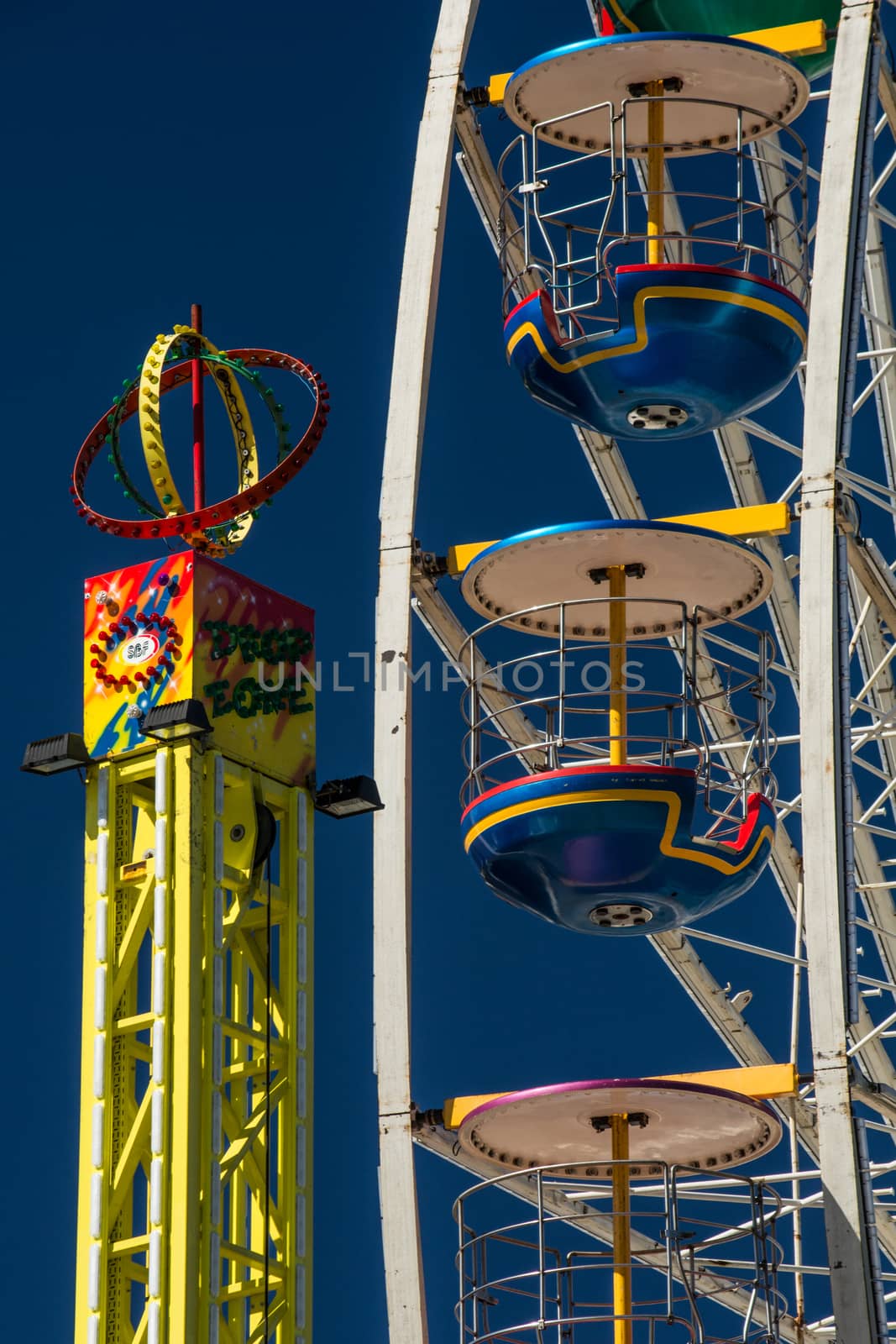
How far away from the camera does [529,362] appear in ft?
78.4

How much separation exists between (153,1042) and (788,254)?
12314 mm

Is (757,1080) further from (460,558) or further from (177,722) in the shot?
(460,558)

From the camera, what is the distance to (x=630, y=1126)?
21.7 metres

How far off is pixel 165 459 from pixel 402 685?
2825mm

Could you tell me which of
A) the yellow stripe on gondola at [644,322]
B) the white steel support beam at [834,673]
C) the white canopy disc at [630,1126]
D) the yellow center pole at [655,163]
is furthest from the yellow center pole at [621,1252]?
the yellow center pole at [655,163]

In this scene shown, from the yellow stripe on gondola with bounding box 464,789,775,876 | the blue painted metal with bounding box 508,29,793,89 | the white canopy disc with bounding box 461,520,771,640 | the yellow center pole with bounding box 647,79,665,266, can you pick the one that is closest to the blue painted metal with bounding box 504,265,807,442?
the yellow center pole with bounding box 647,79,665,266

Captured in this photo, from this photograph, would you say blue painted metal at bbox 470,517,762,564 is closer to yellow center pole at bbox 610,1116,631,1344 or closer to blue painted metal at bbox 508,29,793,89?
blue painted metal at bbox 508,29,793,89

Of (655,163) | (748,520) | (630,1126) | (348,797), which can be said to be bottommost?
(630,1126)

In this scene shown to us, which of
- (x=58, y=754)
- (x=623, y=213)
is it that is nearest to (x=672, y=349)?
(x=623, y=213)

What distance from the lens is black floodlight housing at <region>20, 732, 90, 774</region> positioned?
2072cm

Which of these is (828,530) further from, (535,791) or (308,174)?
(308,174)

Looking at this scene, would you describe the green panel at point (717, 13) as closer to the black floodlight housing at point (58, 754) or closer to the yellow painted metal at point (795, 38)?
the yellow painted metal at point (795, 38)

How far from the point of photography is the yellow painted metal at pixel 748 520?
2314 cm

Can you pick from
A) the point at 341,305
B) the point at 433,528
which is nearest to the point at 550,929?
the point at 433,528
